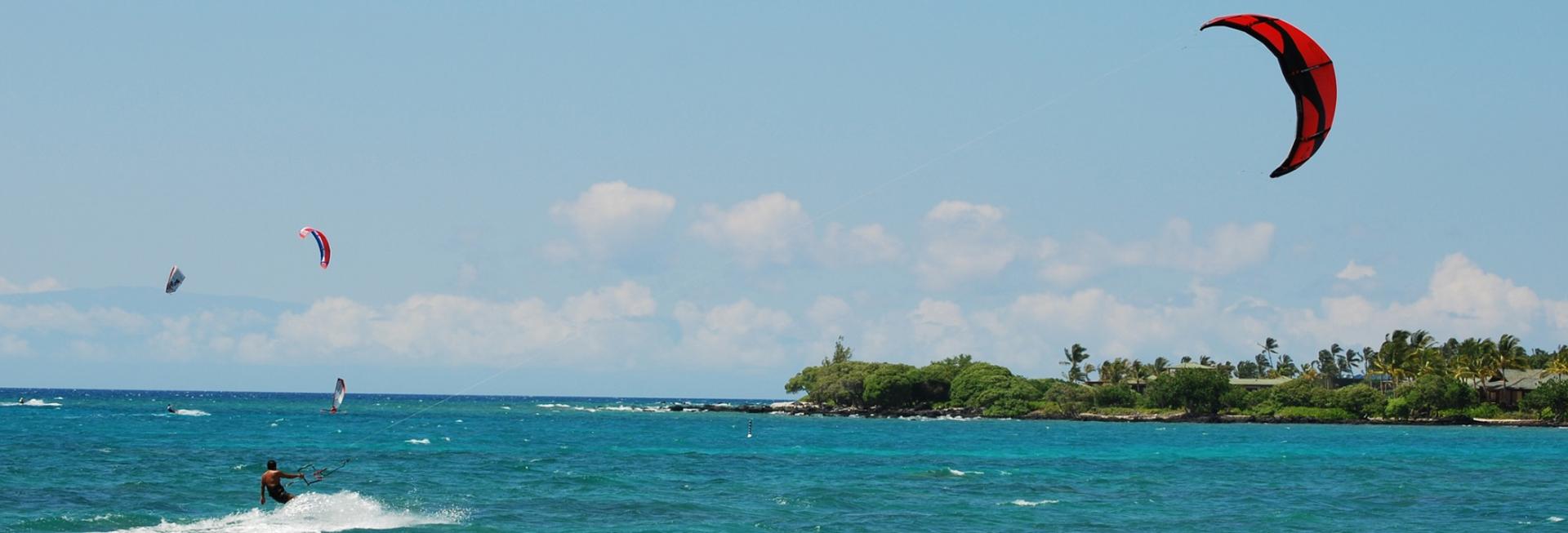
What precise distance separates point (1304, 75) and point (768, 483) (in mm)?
25176

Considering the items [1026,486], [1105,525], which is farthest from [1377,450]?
[1105,525]

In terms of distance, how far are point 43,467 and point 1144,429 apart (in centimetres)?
7645

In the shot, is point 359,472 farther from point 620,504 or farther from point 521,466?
point 620,504

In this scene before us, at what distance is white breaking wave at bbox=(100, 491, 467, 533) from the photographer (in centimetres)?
2889

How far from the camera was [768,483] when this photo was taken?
43500mm

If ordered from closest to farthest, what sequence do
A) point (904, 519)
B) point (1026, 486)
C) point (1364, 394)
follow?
point (904, 519) < point (1026, 486) < point (1364, 394)

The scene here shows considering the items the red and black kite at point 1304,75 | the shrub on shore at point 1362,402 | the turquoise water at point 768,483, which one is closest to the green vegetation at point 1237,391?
the shrub on shore at point 1362,402

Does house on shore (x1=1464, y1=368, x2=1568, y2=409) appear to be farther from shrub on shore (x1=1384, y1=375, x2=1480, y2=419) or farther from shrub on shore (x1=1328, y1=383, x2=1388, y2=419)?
shrub on shore (x1=1328, y1=383, x2=1388, y2=419)

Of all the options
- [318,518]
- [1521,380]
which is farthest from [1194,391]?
[318,518]

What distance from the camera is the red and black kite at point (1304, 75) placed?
21.5 meters

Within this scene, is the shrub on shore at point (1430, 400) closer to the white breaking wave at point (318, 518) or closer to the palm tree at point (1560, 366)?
the palm tree at point (1560, 366)

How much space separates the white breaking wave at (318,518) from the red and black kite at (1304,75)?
1895cm

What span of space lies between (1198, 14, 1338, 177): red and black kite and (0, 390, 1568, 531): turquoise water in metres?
12.4

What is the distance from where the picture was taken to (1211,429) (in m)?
104
